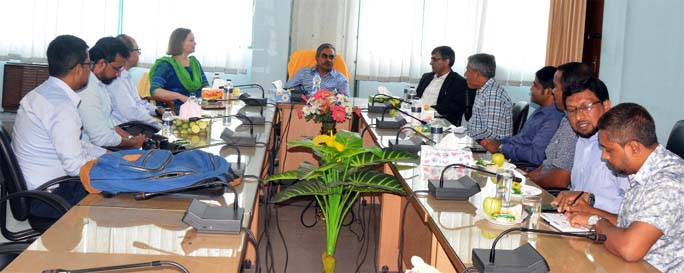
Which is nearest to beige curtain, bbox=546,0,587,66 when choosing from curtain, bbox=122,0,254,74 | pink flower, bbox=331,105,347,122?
curtain, bbox=122,0,254,74

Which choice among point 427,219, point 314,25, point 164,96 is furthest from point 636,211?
point 314,25

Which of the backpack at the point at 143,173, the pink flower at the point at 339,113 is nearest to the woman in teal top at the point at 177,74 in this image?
the pink flower at the point at 339,113

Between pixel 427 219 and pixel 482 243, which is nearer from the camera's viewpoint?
pixel 482 243

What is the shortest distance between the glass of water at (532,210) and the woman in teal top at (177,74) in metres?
3.96

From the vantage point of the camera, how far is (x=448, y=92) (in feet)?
21.8

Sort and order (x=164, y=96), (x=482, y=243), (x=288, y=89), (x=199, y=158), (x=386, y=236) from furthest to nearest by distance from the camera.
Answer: (x=288, y=89)
(x=164, y=96)
(x=386, y=236)
(x=199, y=158)
(x=482, y=243)

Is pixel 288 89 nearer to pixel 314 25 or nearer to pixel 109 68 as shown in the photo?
pixel 314 25

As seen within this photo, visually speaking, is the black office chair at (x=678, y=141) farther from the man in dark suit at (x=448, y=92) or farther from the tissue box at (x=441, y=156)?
the man in dark suit at (x=448, y=92)

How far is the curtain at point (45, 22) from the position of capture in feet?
26.9

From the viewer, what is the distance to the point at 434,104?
6.90m

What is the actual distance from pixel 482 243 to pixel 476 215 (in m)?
0.34

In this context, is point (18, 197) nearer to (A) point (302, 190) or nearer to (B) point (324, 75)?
(A) point (302, 190)

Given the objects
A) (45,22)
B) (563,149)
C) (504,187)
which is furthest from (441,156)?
(45,22)

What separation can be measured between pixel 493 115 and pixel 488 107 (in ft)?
0.20
